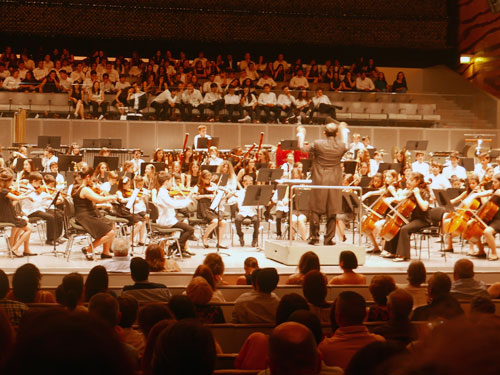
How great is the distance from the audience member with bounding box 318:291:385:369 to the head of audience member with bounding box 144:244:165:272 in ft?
11.9

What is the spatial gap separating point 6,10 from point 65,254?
13.6 metres

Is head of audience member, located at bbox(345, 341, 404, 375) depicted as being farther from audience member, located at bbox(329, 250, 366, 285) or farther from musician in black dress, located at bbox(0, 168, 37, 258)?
musician in black dress, located at bbox(0, 168, 37, 258)

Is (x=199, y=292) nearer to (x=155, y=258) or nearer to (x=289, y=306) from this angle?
(x=289, y=306)

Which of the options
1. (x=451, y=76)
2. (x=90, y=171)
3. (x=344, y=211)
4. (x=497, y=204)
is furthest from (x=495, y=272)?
(x=451, y=76)

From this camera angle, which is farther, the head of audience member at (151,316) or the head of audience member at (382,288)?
the head of audience member at (382,288)

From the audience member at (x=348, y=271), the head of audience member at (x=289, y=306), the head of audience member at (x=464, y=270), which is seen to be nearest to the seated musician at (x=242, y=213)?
the audience member at (x=348, y=271)

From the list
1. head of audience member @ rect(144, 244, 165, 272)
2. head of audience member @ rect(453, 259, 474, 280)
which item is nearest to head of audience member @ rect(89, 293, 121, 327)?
head of audience member @ rect(453, 259, 474, 280)

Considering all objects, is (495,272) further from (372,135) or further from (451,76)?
(451,76)

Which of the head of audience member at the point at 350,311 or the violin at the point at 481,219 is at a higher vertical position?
the violin at the point at 481,219

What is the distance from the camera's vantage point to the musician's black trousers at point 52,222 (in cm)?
1075

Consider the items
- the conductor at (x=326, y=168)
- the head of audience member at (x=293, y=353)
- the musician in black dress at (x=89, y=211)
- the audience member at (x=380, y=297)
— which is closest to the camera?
the head of audience member at (x=293, y=353)

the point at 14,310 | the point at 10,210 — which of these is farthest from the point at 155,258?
the point at 10,210

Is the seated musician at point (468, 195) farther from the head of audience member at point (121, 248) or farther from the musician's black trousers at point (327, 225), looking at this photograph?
the head of audience member at point (121, 248)

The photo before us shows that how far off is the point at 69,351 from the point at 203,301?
4.28 metres
